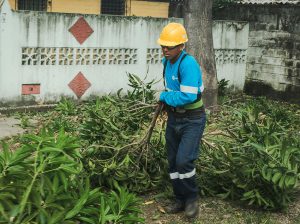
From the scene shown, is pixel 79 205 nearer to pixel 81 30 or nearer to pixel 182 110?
pixel 182 110

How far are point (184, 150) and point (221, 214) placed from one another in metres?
0.82

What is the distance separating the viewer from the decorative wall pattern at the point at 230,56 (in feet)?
38.1

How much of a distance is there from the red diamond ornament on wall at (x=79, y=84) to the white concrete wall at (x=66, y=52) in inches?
2.3

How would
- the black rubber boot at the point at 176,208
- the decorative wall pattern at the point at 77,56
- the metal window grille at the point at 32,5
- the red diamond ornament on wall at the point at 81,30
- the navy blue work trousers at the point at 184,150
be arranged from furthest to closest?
1. the metal window grille at the point at 32,5
2. the red diamond ornament on wall at the point at 81,30
3. the decorative wall pattern at the point at 77,56
4. the black rubber boot at the point at 176,208
5. the navy blue work trousers at the point at 184,150

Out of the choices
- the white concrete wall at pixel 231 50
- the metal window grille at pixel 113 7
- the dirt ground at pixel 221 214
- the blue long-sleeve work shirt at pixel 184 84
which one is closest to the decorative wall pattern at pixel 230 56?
the white concrete wall at pixel 231 50

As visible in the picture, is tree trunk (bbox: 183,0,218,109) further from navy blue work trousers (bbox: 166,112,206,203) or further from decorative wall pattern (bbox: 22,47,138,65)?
navy blue work trousers (bbox: 166,112,206,203)

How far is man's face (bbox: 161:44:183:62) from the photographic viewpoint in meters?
4.56

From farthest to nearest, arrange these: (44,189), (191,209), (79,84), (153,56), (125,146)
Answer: (153,56) < (79,84) < (125,146) < (191,209) < (44,189)

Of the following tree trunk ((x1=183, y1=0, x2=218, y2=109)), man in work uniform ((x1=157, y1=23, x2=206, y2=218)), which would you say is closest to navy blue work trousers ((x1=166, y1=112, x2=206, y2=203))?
man in work uniform ((x1=157, y1=23, x2=206, y2=218))

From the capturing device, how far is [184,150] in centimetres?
462

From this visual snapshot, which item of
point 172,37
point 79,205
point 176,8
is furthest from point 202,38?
point 176,8

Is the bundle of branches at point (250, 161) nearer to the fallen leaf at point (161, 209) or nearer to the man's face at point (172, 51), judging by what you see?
the fallen leaf at point (161, 209)

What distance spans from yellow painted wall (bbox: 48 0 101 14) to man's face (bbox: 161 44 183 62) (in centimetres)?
1458

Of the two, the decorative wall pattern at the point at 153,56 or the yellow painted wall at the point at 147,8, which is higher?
the yellow painted wall at the point at 147,8
